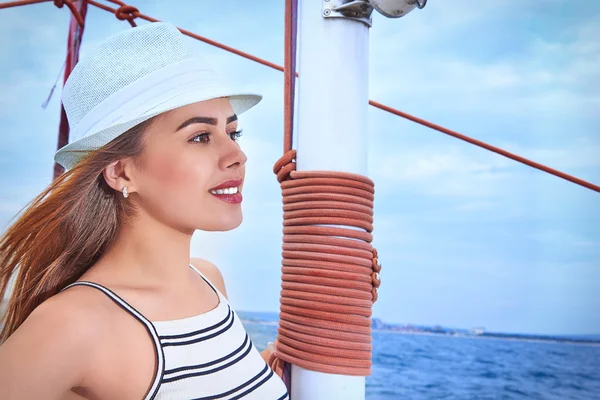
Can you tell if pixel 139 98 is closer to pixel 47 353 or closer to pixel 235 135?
pixel 235 135

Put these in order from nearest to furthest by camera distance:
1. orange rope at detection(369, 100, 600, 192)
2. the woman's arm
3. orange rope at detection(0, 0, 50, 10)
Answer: the woman's arm, orange rope at detection(369, 100, 600, 192), orange rope at detection(0, 0, 50, 10)

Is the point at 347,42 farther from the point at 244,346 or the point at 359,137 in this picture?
the point at 244,346

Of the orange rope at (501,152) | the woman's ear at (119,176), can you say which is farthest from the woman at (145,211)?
the orange rope at (501,152)

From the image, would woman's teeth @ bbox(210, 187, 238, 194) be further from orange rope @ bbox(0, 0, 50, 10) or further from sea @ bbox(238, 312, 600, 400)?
sea @ bbox(238, 312, 600, 400)

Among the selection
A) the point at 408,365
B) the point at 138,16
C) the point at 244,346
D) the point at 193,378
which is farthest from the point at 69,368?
the point at 408,365

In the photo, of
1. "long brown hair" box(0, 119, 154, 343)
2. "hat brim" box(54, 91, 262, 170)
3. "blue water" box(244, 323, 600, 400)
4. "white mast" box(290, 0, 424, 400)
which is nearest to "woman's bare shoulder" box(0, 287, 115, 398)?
"long brown hair" box(0, 119, 154, 343)

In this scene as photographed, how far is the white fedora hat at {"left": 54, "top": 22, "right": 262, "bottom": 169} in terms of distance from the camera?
1093 millimetres

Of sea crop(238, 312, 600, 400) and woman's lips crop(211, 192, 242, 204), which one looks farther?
sea crop(238, 312, 600, 400)

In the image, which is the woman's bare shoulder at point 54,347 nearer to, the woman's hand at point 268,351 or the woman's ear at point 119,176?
the woman's ear at point 119,176

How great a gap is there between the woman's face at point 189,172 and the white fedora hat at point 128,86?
Answer: 1.6 inches

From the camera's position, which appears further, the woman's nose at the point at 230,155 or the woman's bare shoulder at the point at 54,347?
the woman's nose at the point at 230,155

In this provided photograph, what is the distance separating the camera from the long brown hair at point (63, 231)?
1123 millimetres

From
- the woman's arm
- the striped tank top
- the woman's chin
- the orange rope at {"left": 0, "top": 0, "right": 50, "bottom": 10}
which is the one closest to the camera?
the woman's arm

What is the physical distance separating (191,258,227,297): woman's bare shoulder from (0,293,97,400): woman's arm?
0.53 meters
